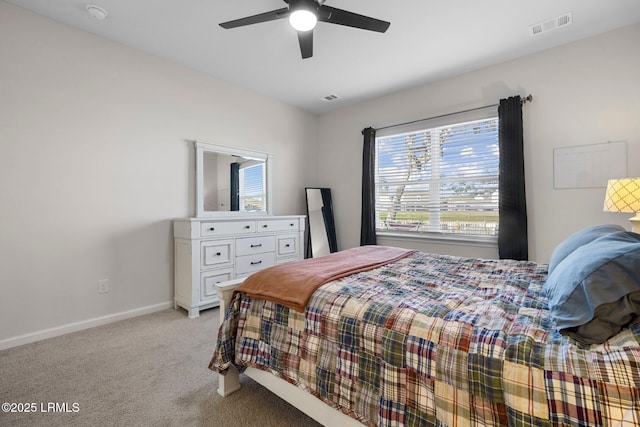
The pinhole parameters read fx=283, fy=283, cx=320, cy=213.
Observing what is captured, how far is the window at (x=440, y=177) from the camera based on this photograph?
3.21 metres

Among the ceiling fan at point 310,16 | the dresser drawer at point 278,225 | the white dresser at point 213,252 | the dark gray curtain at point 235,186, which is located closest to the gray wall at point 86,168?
the white dresser at point 213,252

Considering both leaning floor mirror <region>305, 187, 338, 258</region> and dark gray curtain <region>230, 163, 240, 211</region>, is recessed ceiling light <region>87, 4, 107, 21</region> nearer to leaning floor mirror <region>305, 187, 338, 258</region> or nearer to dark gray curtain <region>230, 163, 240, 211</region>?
dark gray curtain <region>230, 163, 240, 211</region>

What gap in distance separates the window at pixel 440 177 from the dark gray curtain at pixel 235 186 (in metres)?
1.94

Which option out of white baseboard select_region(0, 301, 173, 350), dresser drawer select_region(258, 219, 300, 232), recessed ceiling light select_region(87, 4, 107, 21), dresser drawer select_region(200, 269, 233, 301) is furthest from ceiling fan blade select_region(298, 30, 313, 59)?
white baseboard select_region(0, 301, 173, 350)

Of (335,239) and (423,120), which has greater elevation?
(423,120)

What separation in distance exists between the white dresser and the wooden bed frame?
115 cm

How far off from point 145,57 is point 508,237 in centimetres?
415

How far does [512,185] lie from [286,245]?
8.69 feet

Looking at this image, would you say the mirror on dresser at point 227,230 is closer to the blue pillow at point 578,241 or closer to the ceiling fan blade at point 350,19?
the ceiling fan blade at point 350,19

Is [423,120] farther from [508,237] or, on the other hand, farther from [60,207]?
[60,207]

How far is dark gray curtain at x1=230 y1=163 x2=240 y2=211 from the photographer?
3.56 metres

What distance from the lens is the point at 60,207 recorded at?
239cm

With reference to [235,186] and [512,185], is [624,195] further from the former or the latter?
[235,186]

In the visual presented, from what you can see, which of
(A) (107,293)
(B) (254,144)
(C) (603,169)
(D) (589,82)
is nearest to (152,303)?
(A) (107,293)
